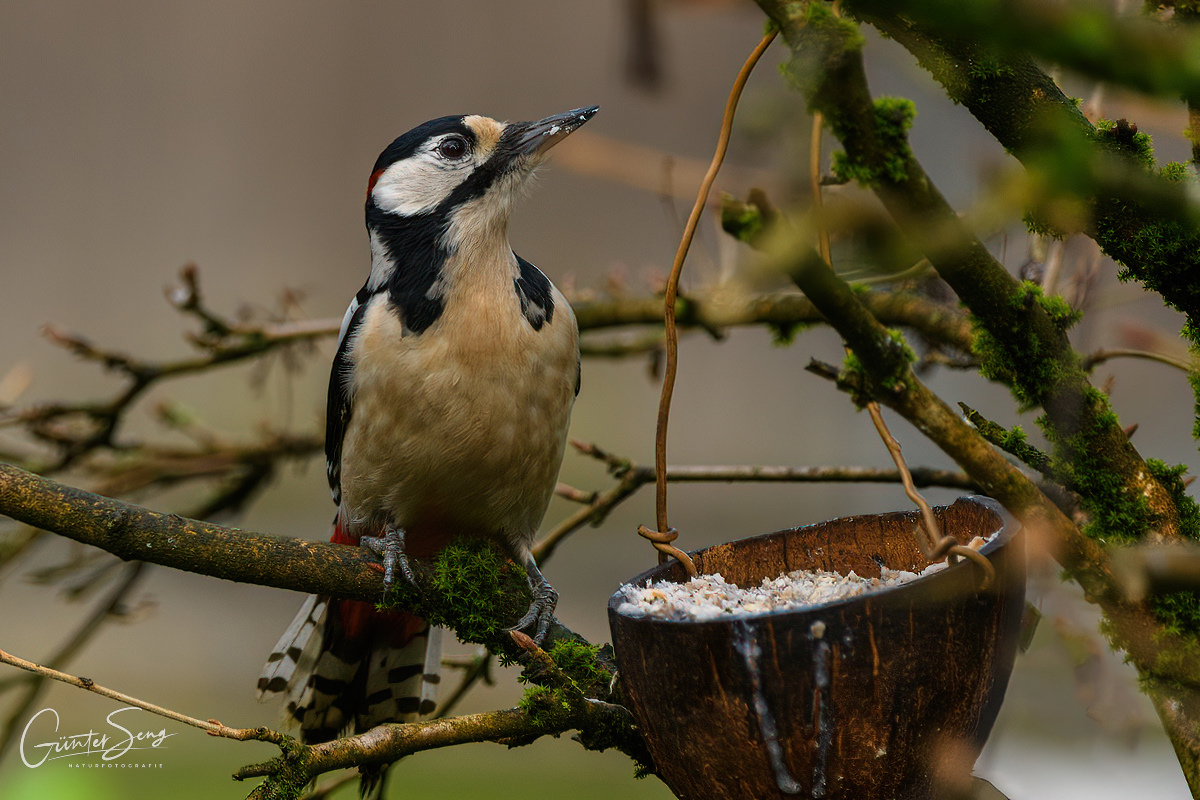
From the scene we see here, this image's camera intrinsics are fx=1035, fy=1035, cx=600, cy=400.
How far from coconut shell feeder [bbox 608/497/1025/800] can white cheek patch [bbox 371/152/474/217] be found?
1.23 meters

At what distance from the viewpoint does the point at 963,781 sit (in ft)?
4.06

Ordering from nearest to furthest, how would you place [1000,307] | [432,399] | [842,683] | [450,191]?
[842,683] → [1000,307] → [432,399] → [450,191]

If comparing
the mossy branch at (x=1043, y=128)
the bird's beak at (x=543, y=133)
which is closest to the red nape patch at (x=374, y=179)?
the bird's beak at (x=543, y=133)

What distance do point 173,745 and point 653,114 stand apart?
4564 millimetres

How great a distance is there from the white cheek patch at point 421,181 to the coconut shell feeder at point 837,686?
1230mm

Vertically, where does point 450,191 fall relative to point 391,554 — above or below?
above

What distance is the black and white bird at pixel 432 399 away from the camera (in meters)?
2.05

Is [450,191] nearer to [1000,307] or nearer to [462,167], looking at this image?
[462,167]

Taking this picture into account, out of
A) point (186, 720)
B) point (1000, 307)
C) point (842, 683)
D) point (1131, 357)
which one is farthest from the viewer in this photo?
point (1131, 357)

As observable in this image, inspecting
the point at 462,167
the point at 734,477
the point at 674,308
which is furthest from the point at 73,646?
the point at 674,308

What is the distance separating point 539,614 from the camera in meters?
1.93

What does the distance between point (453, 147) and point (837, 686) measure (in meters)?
1.51

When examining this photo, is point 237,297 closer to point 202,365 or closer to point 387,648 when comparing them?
point 202,365

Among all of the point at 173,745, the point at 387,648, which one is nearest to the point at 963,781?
the point at 387,648
